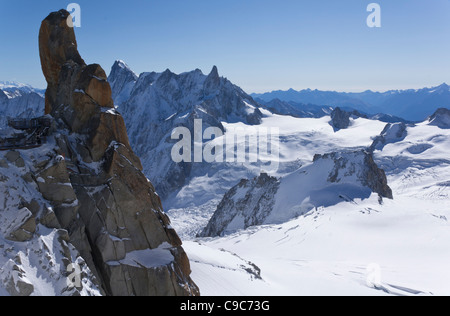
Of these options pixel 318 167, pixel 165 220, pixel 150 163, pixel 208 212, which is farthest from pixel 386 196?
pixel 150 163

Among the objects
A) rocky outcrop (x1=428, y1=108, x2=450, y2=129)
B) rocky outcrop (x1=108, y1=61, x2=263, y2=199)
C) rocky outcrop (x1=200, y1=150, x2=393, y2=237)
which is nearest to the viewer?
rocky outcrop (x1=200, y1=150, x2=393, y2=237)

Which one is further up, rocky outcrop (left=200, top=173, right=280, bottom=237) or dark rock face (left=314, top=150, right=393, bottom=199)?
dark rock face (left=314, top=150, right=393, bottom=199)

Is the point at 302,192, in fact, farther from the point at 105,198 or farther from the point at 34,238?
the point at 34,238

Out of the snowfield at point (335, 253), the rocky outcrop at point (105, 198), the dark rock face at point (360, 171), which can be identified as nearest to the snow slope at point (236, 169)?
the snowfield at point (335, 253)

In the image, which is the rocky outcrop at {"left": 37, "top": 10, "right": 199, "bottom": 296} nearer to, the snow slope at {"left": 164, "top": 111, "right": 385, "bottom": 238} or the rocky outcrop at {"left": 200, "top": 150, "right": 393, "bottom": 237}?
the rocky outcrop at {"left": 200, "top": 150, "right": 393, "bottom": 237}

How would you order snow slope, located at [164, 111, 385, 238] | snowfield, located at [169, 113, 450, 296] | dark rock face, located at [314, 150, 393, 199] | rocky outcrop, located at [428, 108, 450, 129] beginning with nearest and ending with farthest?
1. snowfield, located at [169, 113, 450, 296]
2. dark rock face, located at [314, 150, 393, 199]
3. snow slope, located at [164, 111, 385, 238]
4. rocky outcrop, located at [428, 108, 450, 129]

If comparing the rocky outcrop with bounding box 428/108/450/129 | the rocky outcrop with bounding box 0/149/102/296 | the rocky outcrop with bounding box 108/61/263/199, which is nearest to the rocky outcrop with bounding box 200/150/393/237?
the rocky outcrop with bounding box 0/149/102/296
